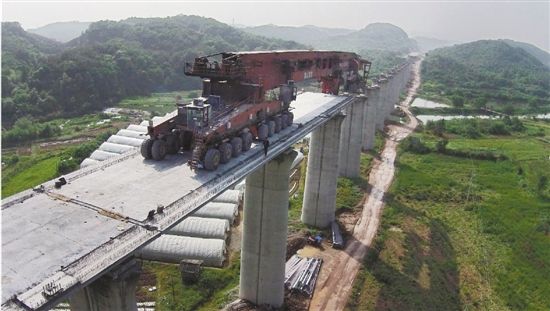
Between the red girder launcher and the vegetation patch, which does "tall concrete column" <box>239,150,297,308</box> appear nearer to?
the vegetation patch

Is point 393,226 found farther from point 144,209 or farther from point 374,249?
point 144,209

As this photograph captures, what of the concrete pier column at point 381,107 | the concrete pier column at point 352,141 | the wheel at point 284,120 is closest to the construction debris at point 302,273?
the wheel at point 284,120

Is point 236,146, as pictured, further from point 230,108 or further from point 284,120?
point 284,120

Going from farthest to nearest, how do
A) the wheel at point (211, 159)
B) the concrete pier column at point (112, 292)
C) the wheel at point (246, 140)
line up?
the wheel at point (246, 140) < the wheel at point (211, 159) < the concrete pier column at point (112, 292)

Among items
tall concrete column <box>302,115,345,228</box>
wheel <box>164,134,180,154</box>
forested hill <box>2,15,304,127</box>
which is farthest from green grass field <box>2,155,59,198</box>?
wheel <box>164,134,180,154</box>

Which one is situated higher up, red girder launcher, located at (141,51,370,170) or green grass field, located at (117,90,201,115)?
red girder launcher, located at (141,51,370,170)

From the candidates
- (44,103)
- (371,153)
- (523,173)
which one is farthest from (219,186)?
(44,103)

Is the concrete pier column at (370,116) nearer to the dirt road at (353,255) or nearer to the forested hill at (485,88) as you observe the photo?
the dirt road at (353,255)
